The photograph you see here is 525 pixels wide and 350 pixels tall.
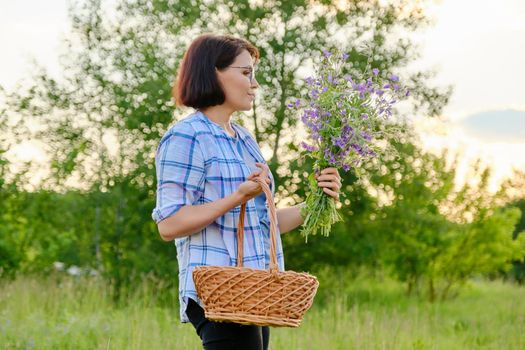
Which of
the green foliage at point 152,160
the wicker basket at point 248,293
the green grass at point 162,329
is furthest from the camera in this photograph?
the green foliage at point 152,160

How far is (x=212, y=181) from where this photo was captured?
2.65 m

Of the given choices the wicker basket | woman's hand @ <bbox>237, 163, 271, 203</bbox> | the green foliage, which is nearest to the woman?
woman's hand @ <bbox>237, 163, 271, 203</bbox>

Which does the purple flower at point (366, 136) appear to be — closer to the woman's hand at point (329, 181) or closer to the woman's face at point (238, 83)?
the woman's hand at point (329, 181)

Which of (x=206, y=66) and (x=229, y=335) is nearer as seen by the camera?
(x=229, y=335)

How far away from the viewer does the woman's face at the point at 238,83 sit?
109 inches

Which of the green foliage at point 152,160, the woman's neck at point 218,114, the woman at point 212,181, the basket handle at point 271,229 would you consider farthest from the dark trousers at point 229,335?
the green foliage at point 152,160

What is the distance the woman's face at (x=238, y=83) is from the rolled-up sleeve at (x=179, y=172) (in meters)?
0.21

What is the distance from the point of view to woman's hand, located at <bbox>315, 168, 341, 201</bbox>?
112 inches

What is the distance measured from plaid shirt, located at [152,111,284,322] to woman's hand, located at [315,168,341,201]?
0.97 feet

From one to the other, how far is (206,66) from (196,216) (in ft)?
1.79

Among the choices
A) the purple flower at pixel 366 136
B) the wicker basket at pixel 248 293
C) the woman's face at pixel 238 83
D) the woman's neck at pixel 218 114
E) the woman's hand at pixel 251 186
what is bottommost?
A: the wicker basket at pixel 248 293

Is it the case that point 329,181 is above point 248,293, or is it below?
above

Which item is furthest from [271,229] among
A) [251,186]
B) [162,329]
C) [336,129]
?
[162,329]

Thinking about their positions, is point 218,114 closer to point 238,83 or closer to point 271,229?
point 238,83
